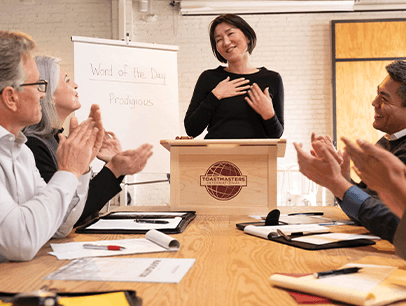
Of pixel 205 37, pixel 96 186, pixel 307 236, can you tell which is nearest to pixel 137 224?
pixel 96 186

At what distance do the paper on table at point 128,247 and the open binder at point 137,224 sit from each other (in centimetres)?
15

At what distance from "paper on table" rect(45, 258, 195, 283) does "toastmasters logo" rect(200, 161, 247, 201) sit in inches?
31.6

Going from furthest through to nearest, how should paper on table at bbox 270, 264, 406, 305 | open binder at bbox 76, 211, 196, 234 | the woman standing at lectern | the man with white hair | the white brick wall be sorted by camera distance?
the white brick wall → the woman standing at lectern → open binder at bbox 76, 211, 196, 234 → the man with white hair → paper on table at bbox 270, 264, 406, 305

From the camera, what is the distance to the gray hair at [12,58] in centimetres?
107

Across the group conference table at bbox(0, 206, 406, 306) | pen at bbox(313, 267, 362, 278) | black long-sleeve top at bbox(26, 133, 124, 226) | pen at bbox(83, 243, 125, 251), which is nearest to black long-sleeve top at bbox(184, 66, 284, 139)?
black long-sleeve top at bbox(26, 133, 124, 226)

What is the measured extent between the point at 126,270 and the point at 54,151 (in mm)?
993

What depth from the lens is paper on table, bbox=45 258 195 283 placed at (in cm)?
79

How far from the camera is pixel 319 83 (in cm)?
587

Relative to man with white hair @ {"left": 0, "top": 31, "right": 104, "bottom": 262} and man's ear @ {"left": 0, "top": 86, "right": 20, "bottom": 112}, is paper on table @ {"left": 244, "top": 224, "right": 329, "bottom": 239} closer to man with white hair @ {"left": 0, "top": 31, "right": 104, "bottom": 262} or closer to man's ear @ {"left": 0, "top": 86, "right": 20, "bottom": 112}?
man with white hair @ {"left": 0, "top": 31, "right": 104, "bottom": 262}

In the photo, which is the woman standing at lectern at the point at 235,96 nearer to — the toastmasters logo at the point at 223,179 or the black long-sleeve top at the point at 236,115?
the black long-sleeve top at the point at 236,115

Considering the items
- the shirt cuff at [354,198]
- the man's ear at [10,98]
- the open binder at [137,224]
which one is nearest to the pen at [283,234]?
the shirt cuff at [354,198]

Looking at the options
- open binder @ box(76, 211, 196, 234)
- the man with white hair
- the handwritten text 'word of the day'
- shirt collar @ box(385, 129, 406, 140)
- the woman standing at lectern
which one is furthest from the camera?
the handwritten text 'word of the day'

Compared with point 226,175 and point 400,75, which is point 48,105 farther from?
point 400,75

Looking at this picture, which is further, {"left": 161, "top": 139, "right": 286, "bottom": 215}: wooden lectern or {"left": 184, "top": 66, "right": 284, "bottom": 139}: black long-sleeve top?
{"left": 184, "top": 66, "right": 284, "bottom": 139}: black long-sleeve top
